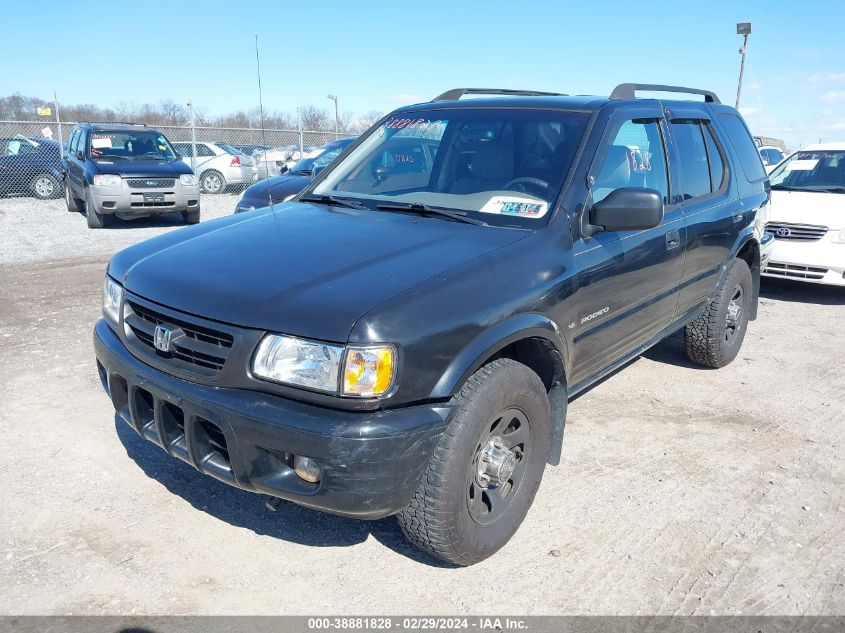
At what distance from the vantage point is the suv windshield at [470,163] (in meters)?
3.31

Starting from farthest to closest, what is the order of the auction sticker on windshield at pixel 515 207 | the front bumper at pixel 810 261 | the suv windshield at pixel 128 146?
the suv windshield at pixel 128 146 → the front bumper at pixel 810 261 → the auction sticker on windshield at pixel 515 207

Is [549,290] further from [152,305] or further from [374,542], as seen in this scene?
[152,305]

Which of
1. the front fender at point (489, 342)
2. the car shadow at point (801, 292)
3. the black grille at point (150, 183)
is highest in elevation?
the black grille at point (150, 183)

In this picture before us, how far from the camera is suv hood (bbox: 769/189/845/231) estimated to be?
7.56 m

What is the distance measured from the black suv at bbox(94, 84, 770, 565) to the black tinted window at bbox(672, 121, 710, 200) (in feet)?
0.14

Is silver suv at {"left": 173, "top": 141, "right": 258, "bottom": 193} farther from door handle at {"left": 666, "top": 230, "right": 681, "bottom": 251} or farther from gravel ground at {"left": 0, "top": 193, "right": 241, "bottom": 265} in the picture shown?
door handle at {"left": 666, "top": 230, "right": 681, "bottom": 251}

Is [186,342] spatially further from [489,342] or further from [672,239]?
[672,239]

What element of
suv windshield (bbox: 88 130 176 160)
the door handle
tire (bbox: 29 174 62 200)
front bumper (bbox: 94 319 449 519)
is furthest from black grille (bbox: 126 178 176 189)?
front bumper (bbox: 94 319 449 519)

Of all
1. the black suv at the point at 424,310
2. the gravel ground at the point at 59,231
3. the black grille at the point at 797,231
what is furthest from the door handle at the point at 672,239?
the gravel ground at the point at 59,231

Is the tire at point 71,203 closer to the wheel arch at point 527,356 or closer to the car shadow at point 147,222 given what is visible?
the car shadow at point 147,222

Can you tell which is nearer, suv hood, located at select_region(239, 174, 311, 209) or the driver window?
the driver window

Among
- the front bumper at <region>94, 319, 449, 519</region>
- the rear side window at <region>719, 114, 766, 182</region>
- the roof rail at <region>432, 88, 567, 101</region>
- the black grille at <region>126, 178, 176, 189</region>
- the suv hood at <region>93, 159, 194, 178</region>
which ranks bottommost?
the front bumper at <region>94, 319, 449, 519</region>

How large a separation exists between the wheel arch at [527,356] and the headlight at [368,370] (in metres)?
0.22

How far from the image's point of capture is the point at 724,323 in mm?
5117
